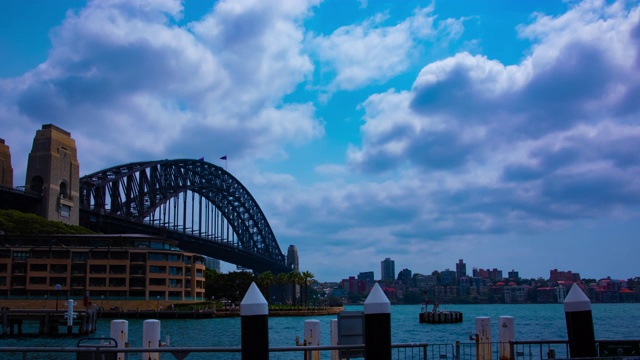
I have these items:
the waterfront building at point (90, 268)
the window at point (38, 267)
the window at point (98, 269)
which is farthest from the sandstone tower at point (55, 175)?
the window at point (98, 269)

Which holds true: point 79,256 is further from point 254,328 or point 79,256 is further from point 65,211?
point 254,328

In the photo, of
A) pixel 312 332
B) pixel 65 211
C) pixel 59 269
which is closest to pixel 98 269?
pixel 59 269

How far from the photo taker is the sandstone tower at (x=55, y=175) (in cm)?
11100

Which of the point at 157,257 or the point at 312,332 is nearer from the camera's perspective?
the point at 312,332

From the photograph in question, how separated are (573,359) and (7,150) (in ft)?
393

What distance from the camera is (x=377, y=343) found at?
440 inches

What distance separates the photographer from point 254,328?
10508 millimetres

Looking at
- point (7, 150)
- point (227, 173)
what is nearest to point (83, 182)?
point (7, 150)

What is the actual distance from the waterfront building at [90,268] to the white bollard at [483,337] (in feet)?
280

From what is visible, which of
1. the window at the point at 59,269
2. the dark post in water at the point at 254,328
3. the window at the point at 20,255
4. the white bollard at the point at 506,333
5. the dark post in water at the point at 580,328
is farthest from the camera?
the window at the point at 59,269

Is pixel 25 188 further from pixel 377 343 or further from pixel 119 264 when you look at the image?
pixel 377 343

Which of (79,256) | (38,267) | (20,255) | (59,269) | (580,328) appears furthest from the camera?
(79,256)

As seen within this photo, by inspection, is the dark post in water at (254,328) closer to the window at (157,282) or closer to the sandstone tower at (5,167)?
the window at (157,282)

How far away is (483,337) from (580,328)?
9665 mm
